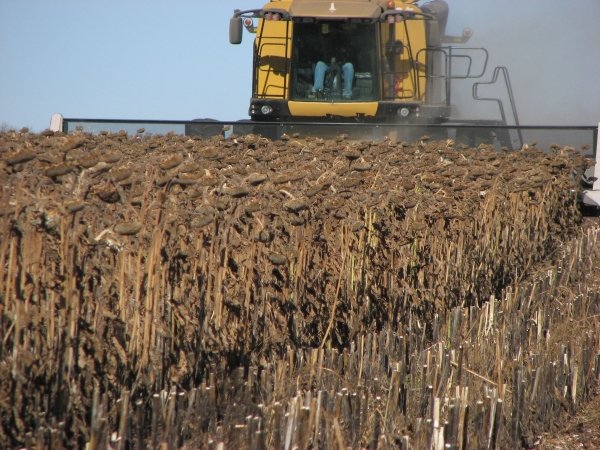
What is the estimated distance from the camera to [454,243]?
6.15 metres

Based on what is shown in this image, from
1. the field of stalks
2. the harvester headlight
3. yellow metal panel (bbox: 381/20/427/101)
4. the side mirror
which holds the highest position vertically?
the side mirror

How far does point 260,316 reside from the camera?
4.45 meters

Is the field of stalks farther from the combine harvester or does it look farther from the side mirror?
the side mirror

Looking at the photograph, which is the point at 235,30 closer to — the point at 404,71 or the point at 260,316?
the point at 404,71

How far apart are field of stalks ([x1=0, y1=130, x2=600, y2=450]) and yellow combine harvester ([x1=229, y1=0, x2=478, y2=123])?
5679 millimetres

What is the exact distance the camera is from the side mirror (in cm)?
1202

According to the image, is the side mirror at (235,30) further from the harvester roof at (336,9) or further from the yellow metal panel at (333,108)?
the yellow metal panel at (333,108)

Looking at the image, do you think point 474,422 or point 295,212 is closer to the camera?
point 474,422

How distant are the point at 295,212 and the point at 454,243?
2016mm

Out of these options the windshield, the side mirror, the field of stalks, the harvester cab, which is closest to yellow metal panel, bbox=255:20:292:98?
the harvester cab

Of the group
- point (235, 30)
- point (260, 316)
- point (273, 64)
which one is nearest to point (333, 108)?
point (273, 64)

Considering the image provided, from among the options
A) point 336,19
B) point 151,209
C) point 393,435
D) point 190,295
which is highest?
point 336,19

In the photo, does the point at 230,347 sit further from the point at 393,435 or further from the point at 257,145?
the point at 257,145

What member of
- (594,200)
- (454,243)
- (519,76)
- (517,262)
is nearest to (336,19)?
(594,200)
